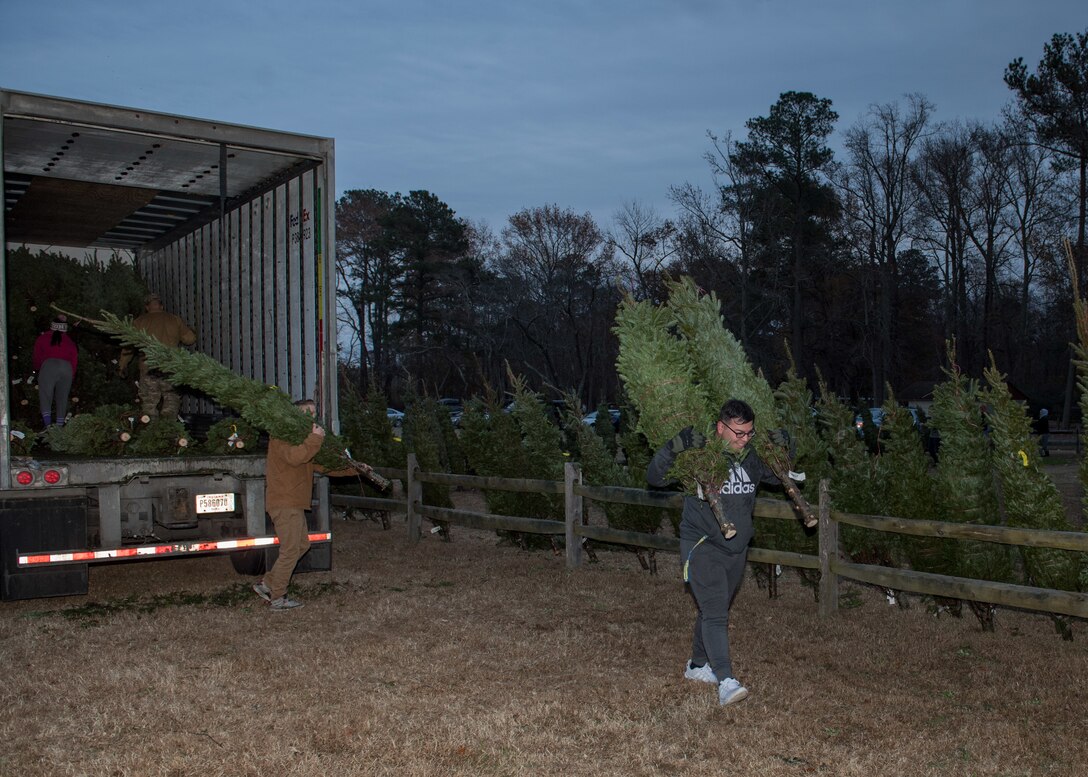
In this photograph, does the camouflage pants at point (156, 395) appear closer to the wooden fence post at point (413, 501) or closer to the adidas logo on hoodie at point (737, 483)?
the wooden fence post at point (413, 501)

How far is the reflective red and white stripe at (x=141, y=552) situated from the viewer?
25.7 ft

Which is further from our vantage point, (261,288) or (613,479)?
(613,479)

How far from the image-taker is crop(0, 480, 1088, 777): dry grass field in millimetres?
4797

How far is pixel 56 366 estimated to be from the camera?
396 inches

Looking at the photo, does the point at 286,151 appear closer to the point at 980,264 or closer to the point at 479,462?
the point at 479,462

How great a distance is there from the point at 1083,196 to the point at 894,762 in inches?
1666

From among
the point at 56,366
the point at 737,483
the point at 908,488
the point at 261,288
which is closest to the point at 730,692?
the point at 737,483

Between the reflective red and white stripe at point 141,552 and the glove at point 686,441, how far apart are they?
170 inches

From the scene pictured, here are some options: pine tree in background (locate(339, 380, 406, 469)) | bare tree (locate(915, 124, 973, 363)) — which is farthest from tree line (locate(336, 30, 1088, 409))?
pine tree in background (locate(339, 380, 406, 469))

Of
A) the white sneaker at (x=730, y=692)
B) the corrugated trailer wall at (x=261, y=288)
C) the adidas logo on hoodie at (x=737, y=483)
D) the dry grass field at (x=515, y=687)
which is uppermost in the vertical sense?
the corrugated trailer wall at (x=261, y=288)

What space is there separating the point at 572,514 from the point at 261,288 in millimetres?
3940

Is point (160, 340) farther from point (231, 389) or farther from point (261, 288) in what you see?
point (231, 389)

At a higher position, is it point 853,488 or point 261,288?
point 261,288

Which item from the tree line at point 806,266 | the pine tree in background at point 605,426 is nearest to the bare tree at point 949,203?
the tree line at point 806,266
